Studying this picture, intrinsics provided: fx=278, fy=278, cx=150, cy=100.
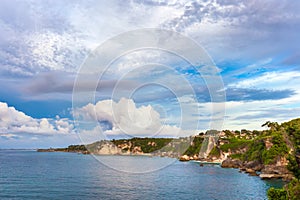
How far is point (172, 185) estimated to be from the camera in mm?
73000

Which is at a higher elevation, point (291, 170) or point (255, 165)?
point (291, 170)

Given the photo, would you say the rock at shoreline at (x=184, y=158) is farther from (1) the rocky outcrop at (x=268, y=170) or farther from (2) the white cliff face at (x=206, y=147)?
(1) the rocky outcrop at (x=268, y=170)

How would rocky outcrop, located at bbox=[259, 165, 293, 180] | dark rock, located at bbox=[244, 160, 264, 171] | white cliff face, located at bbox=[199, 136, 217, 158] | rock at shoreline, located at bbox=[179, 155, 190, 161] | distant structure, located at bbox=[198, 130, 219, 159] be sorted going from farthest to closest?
white cliff face, located at bbox=[199, 136, 217, 158] < distant structure, located at bbox=[198, 130, 219, 159] < rock at shoreline, located at bbox=[179, 155, 190, 161] < dark rock, located at bbox=[244, 160, 264, 171] < rocky outcrop, located at bbox=[259, 165, 293, 180]

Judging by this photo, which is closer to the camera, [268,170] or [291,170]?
[291,170]

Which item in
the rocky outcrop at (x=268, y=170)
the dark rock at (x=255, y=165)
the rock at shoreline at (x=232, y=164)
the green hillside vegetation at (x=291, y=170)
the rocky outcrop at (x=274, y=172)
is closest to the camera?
the green hillside vegetation at (x=291, y=170)

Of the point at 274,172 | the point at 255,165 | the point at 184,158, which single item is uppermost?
the point at 184,158

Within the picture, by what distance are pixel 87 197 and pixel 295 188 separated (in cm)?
3911

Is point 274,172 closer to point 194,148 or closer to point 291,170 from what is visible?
point 291,170

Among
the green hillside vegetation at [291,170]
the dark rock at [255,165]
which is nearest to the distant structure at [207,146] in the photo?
the dark rock at [255,165]

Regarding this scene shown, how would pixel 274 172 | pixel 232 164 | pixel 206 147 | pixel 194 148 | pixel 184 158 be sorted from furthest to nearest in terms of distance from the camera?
pixel 194 148 → pixel 206 147 → pixel 184 158 → pixel 232 164 → pixel 274 172

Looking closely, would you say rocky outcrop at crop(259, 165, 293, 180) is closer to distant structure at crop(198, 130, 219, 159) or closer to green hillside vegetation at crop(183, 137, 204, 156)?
distant structure at crop(198, 130, 219, 159)

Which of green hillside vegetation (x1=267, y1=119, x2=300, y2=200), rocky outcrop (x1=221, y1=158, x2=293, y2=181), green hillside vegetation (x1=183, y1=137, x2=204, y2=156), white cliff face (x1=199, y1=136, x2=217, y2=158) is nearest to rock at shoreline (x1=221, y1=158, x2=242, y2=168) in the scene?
rocky outcrop (x1=221, y1=158, x2=293, y2=181)

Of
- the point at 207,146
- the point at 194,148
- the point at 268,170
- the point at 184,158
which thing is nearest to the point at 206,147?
the point at 207,146

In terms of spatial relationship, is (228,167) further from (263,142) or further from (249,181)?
(249,181)
